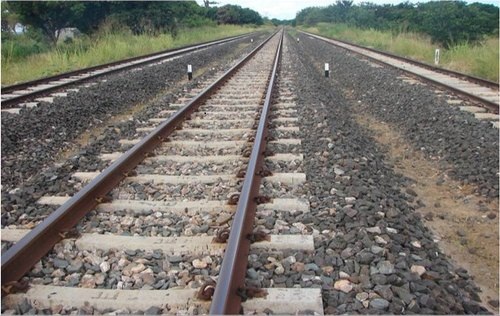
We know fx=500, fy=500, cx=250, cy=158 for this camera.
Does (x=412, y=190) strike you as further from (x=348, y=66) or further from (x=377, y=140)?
(x=348, y=66)

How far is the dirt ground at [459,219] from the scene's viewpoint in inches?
148

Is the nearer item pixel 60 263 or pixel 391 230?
pixel 60 263

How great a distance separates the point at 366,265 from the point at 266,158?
7.69 ft

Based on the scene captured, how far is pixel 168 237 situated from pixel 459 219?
2723 millimetres

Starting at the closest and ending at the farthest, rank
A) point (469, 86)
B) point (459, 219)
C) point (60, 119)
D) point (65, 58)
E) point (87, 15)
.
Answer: point (459, 219)
point (60, 119)
point (469, 86)
point (65, 58)
point (87, 15)

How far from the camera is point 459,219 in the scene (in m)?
4.62

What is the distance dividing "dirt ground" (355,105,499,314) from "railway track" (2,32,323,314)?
1251 mm

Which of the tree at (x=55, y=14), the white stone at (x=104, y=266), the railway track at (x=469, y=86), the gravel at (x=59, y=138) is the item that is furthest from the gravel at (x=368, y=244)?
the tree at (x=55, y=14)

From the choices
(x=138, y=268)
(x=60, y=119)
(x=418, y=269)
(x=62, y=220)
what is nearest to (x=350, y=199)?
(x=418, y=269)

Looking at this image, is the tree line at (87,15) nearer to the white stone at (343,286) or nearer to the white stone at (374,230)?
the white stone at (374,230)

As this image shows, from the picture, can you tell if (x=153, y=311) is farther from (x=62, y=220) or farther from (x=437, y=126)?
(x=437, y=126)

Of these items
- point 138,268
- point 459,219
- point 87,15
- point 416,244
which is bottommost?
point 459,219

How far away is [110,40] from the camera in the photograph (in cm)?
2192

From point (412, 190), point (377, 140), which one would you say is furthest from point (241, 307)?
point (377, 140)
